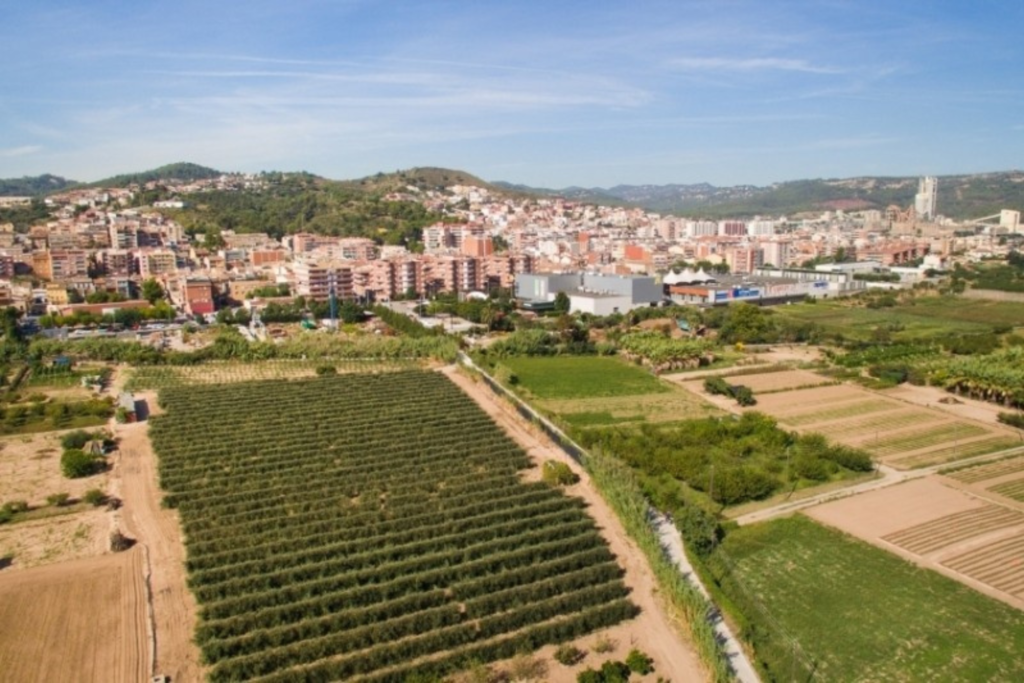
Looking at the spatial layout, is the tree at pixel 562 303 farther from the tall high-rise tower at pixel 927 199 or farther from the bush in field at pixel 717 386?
the tall high-rise tower at pixel 927 199

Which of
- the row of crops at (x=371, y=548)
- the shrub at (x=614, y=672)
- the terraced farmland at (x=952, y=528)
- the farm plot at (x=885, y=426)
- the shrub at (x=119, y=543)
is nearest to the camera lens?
the shrub at (x=614, y=672)

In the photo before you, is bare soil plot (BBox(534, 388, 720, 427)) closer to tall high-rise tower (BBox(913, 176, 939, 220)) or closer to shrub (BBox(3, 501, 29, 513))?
shrub (BBox(3, 501, 29, 513))

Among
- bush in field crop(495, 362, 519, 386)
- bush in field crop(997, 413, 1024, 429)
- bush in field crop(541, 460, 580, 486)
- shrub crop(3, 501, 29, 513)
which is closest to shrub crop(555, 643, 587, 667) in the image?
bush in field crop(541, 460, 580, 486)

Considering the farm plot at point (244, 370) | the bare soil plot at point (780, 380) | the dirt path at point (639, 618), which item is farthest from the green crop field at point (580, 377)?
the dirt path at point (639, 618)

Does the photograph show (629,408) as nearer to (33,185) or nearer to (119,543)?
(119,543)

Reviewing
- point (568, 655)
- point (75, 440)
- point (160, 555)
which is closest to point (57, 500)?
point (75, 440)
